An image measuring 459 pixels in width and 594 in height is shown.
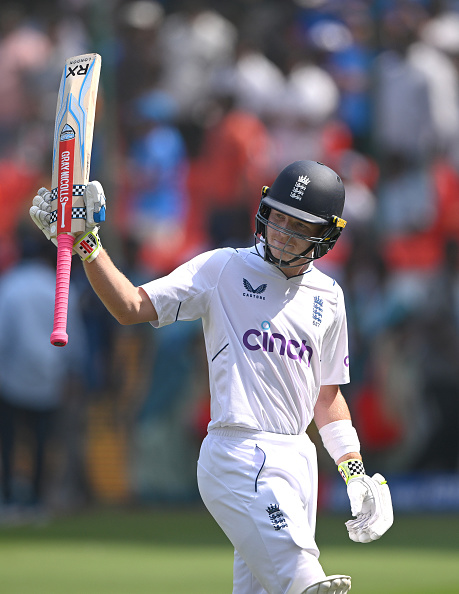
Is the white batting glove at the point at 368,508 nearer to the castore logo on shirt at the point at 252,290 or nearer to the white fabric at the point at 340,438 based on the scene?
the white fabric at the point at 340,438

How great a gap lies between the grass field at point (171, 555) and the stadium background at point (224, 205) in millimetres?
75

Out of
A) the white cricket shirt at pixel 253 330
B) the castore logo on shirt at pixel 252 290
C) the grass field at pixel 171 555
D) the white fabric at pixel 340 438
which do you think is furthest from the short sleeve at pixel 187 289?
the grass field at pixel 171 555

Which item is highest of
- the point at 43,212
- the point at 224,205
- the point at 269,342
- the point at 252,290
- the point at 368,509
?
the point at 43,212

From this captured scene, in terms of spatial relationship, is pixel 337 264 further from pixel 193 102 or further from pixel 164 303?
pixel 164 303

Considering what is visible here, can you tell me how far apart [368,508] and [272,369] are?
719 millimetres

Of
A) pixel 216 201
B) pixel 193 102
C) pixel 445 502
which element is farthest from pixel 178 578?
pixel 193 102

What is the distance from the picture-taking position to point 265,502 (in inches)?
185

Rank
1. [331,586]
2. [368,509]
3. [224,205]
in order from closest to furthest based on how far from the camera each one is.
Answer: [331,586]
[368,509]
[224,205]

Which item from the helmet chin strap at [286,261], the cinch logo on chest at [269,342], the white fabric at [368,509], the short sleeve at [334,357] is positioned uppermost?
the helmet chin strap at [286,261]

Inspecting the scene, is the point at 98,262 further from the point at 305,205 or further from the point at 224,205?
the point at 224,205

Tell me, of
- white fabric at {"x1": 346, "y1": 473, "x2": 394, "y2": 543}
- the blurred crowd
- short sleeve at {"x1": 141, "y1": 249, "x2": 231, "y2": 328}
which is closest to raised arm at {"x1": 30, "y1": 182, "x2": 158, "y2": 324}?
short sleeve at {"x1": 141, "y1": 249, "x2": 231, "y2": 328}

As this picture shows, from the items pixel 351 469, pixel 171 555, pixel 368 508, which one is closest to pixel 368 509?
pixel 368 508

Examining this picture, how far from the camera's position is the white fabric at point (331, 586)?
4.49 meters

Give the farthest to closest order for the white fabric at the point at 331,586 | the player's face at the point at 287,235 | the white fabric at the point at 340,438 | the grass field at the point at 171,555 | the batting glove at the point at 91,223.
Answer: the grass field at the point at 171,555, the white fabric at the point at 340,438, the player's face at the point at 287,235, the batting glove at the point at 91,223, the white fabric at the point at 331,586
